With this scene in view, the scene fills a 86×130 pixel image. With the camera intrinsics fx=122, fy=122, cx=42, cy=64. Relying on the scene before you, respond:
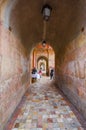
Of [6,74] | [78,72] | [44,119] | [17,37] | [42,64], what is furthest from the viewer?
[42,64]

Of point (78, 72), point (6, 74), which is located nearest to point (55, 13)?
point (78, 72)

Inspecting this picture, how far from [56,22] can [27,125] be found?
11.1 feet

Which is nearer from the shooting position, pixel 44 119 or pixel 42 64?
pixel 44 119

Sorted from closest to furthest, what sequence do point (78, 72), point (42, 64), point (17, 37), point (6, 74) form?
point (6, 74), point (78, 72), point (17, 37), point (42, 64)

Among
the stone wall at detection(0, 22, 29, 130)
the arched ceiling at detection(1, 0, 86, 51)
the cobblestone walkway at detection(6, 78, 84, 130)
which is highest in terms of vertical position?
the arched ceiling at detection(1, 0, 86, 51)

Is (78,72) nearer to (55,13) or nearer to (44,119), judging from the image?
(44,119)

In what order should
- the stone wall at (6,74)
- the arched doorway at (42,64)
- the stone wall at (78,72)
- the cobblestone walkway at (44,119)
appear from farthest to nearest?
the arched doorway at (42,64) → the stone wall at (78,72) → the cobblestone walkway at (44,119) → the stone wall at (6,74)

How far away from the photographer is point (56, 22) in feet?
14.1

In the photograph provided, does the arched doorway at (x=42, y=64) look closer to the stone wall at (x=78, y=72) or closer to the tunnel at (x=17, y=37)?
the tunnel at (x=17, y=37)

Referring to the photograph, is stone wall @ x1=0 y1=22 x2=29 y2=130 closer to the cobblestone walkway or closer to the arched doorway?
the cobblestone walkway

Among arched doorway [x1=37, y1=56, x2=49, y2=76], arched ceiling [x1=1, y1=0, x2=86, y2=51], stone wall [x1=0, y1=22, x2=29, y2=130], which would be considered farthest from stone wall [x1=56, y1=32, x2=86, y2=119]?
arched doorway [x1=37, y1=56, x2=49, y2=76]

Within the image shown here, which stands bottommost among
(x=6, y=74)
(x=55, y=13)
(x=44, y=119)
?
(x=44, y=119)

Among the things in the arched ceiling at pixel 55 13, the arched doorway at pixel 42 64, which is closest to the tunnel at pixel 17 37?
the arched ceiling at pixel 55 13

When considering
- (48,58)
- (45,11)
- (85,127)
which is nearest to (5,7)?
(45,11)
